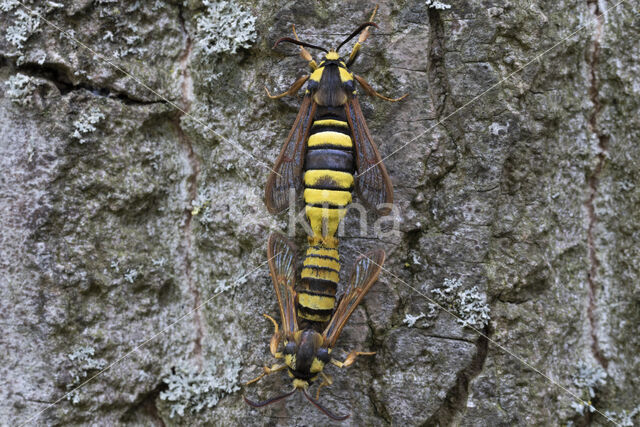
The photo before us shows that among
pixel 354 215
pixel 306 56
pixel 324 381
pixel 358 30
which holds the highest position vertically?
pixel 358 30

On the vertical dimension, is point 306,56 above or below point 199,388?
above

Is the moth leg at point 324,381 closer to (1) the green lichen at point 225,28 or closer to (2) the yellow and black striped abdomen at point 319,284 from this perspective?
(2) the yellow and black striped abdomen at point 319,284

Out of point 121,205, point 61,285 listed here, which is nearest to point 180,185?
point 121,205

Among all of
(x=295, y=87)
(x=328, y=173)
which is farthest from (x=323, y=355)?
(x=295, y=87)

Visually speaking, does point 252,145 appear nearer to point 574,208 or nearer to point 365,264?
point 365,264

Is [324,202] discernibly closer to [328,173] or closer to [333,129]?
[328,173]

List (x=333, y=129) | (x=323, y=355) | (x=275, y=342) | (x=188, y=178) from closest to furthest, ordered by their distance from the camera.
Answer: (x=323, y=355), (x=275, y=342), (x=333, y=129), (x=188, y=178)
